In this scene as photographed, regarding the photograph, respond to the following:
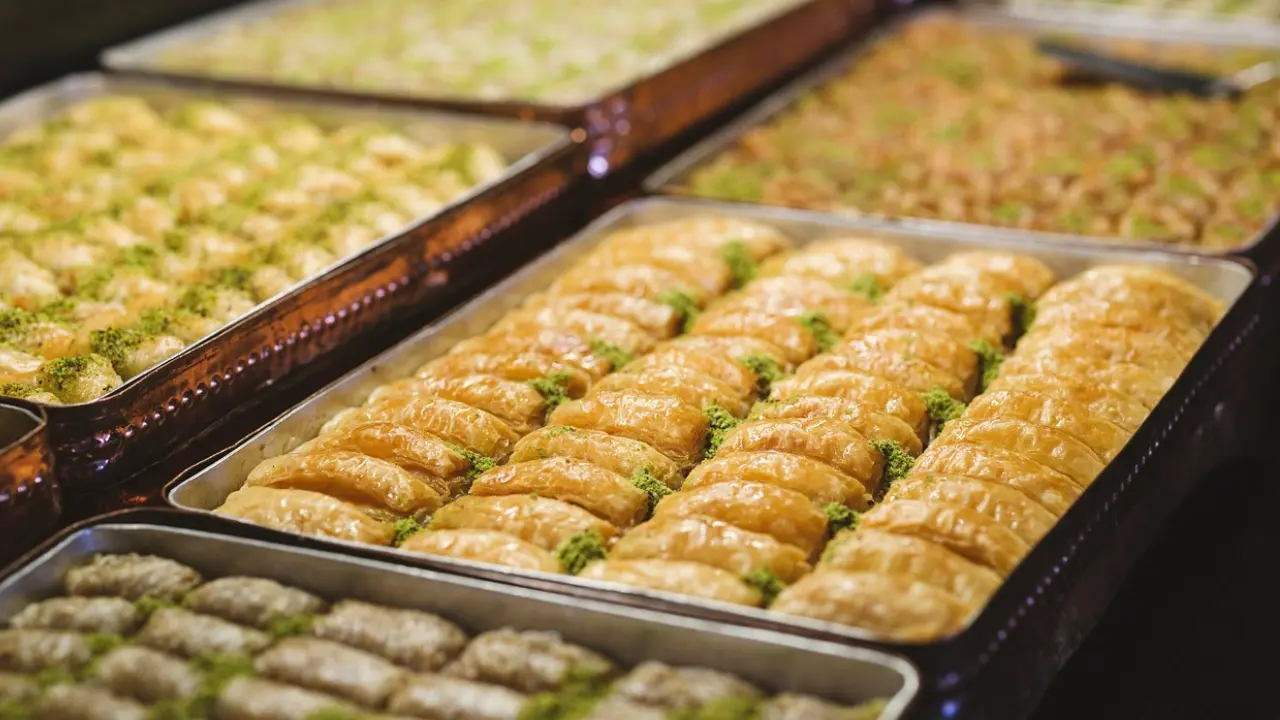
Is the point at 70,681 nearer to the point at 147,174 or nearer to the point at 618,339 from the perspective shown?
the point at 618,339

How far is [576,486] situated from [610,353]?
805 millimetres

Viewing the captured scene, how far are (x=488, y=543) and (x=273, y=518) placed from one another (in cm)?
50

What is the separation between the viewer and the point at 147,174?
4.90 meters

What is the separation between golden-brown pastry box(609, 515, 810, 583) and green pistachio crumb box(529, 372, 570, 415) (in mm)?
756

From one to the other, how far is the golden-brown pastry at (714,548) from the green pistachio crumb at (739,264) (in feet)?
5.28

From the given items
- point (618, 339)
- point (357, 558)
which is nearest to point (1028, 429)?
point (618, 339)

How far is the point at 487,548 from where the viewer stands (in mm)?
2881

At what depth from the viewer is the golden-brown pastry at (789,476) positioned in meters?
3.08

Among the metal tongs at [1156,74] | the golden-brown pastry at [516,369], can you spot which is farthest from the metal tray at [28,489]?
the metal tongs at [1156,74]

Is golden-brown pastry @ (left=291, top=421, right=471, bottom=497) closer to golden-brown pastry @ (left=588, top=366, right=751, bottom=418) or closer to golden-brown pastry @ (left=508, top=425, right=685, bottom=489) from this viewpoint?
golden-brown pastry @ (left=508, top=425, right=685, bottom=489)

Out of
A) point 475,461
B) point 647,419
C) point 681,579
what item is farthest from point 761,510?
point 475,461

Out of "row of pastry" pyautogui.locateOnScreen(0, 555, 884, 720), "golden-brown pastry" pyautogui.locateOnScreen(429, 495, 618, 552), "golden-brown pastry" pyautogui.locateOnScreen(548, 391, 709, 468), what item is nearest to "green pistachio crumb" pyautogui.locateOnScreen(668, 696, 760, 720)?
"row of pastry" pyautogui.locateOnScreen(0, 555, 884, 720)

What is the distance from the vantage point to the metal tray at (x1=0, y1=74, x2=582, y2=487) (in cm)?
319

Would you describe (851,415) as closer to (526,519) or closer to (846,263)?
(526,519)
